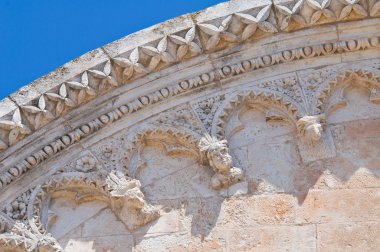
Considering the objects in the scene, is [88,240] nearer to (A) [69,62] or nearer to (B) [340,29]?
(A) [69,62]

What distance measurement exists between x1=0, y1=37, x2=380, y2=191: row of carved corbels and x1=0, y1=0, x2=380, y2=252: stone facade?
1cm

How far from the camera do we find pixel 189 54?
1158 centimetres

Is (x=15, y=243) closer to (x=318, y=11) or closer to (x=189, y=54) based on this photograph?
(x=189, y=54)

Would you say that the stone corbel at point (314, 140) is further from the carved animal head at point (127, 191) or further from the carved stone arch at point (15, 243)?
the carved stone arch at point (15, 243)

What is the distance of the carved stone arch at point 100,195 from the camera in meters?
10.9

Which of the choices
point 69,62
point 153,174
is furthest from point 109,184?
point 69,62

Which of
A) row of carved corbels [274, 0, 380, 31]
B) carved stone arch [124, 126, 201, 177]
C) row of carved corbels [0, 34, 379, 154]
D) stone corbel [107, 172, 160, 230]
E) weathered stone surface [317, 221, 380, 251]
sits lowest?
weathered stone surface [317, 221, 380, 251]

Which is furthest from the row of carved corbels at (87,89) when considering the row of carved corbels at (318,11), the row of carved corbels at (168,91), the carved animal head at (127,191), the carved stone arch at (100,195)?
the carved animal head at (127,191)

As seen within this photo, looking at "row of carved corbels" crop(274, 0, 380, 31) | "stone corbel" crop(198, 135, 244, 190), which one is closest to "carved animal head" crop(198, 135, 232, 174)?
"stone corbel" crop(198, 135, 244, 190)

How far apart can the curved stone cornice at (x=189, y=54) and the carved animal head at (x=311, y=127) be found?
62 centimetres

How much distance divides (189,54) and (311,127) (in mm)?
1197

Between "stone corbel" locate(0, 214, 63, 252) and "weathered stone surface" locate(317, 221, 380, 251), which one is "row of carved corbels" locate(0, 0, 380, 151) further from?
"weathered stone surface" locate(317, 221, 380, 251)

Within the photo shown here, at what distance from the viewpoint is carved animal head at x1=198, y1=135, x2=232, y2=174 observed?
36.3 ft

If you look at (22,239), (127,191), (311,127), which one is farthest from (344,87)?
(22,239)
